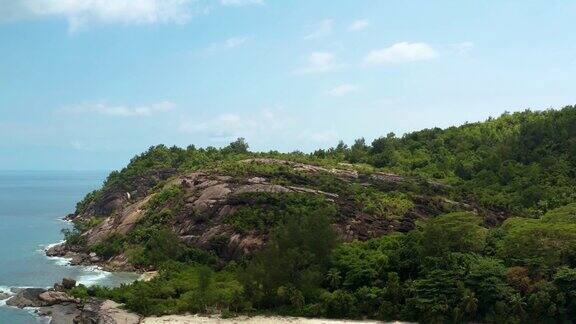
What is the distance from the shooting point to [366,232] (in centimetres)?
6856

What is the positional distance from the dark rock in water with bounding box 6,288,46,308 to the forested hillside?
3973 millimetres

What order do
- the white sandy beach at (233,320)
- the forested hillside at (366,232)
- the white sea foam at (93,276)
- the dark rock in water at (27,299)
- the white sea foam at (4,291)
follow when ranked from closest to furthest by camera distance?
1. the white sandy beach at (233,320)
2. the forested hillside at (366,232)
3. the dark rock in water at (27,299)
4. the white sea foam at (4,291)
5. the white sea foam at (93,276)

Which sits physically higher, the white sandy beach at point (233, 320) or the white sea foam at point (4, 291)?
the white sea foam at point (4, 291)

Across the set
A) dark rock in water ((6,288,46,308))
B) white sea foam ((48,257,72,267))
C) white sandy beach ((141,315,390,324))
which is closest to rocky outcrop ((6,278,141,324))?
dark rock in water ((6,288,46,308))

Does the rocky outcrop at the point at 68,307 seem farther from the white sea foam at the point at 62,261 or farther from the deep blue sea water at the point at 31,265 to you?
the white sea foam at the point at 62,261

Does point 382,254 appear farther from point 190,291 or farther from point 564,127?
Result: point 564,127

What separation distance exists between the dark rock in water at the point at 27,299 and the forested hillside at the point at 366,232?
13.0 ft

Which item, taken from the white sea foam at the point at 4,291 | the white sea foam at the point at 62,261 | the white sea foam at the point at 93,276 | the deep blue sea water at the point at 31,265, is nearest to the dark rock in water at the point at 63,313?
the deep blue sea water at the point at 31,265

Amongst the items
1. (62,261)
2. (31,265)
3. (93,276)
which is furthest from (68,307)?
(62,261)

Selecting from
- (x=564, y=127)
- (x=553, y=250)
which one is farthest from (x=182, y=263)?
(x=564, y=127)

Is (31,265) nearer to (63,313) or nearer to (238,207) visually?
(63,313)

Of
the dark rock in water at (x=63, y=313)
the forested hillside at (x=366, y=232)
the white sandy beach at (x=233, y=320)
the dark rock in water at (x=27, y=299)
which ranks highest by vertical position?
the forested hillside at (x=366, y=232)

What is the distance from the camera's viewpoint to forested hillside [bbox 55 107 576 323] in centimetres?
4931

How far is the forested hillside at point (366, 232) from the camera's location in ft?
162
